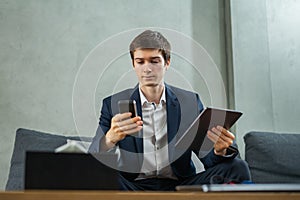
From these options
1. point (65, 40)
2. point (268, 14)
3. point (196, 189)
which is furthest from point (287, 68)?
point (196, 189)

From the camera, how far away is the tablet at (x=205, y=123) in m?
1.46

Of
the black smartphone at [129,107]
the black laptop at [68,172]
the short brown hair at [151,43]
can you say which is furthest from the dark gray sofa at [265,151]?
the black laptop at [68,172]

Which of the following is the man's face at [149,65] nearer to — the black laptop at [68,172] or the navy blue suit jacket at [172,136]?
the navy blue suit jacket at [172,136]

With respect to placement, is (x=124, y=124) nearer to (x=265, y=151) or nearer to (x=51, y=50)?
(x=265, y=151)

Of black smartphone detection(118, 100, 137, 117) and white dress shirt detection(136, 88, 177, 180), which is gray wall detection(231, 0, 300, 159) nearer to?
white dress shirt detection(136, 88, 177, 180)

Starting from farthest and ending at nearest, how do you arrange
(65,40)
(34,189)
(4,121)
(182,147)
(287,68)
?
(287,68) → (65,40) → (4,121) → (182,147) → (34,189)

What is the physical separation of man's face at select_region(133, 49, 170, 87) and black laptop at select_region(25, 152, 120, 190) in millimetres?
966

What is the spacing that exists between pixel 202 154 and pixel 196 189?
0.94m

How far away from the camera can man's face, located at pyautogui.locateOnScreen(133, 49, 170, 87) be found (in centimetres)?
191

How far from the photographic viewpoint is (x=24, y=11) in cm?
248

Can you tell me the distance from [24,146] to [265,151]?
39.9 inches

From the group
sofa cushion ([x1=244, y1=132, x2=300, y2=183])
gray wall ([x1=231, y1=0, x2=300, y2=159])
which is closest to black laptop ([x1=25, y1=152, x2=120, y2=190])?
sofa cushion ([x1=244, y1=132, x2=300, y2=183])

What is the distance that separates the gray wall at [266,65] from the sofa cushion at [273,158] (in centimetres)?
39

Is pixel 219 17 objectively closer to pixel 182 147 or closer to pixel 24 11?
pixel 24 11
